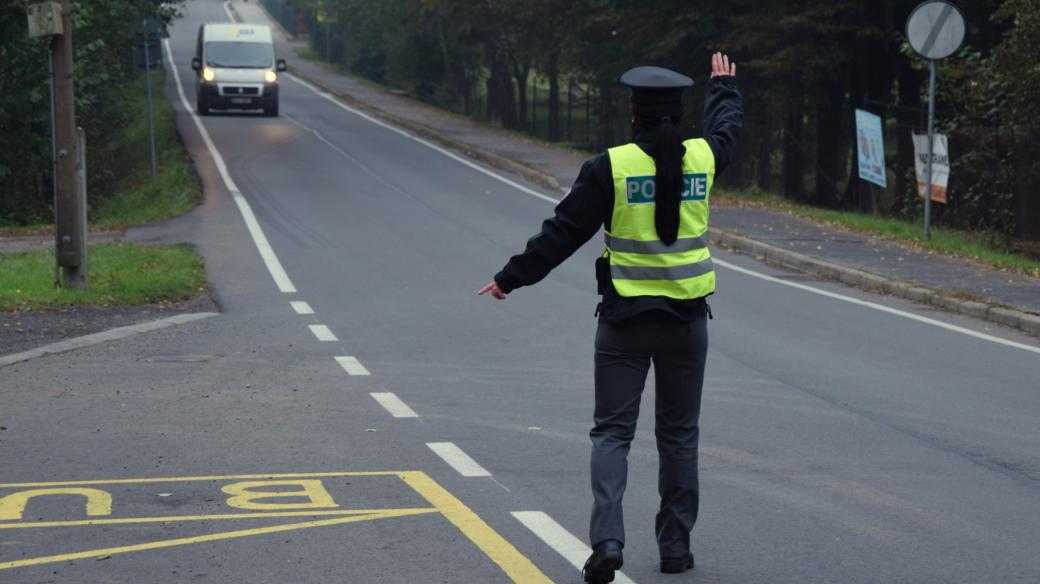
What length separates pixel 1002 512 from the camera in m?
6.94

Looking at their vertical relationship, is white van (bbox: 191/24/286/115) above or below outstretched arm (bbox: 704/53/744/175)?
below

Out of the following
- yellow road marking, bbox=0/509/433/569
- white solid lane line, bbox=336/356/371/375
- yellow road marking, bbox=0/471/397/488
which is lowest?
white solid lane line, bbox=336/356/371/375

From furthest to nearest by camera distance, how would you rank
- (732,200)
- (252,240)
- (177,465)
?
1. (732,200)
2. (252,240)
3. (177,465)

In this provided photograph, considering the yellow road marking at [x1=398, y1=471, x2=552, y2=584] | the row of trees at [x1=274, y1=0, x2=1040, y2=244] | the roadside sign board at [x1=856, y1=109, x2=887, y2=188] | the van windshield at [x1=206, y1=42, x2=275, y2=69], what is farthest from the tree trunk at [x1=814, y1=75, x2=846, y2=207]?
the yellow road marking at [x1=398, y1=471, x2=552, y2=584]

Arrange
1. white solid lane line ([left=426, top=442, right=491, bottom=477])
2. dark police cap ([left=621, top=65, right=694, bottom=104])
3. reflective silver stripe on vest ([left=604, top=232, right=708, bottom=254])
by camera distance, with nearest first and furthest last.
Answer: dark police cap ([left=621, top=65, right=694, bottom=104]) → reflective silver stripe on vest ([left=604, top=232, right=708, bottom=254]) → white solid lane line ([left=426, top=442, right=491, bottom=477])

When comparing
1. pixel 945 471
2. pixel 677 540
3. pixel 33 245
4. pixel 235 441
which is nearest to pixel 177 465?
pixel 235 441

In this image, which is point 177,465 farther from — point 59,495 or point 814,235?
point 814,235

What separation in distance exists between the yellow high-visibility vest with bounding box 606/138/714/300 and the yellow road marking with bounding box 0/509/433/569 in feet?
5.52

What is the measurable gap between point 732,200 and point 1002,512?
19.8 meters

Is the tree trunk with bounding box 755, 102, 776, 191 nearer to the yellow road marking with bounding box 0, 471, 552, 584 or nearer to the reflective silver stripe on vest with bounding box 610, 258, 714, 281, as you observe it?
the yellow road marking with bounding box 0, 471, 552, 584

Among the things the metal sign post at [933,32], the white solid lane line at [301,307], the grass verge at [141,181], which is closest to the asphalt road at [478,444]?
the white solid lane line at [301,307]

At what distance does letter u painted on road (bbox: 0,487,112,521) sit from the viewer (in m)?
6.78

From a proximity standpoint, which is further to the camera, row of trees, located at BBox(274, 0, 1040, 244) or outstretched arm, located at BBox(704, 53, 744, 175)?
row of trees, located at BBox(274, 0, 1040, 244)

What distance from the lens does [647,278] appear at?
5781mm
